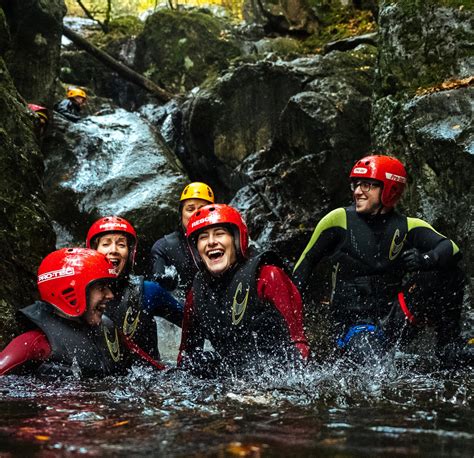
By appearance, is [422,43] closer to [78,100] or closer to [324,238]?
[324,238]

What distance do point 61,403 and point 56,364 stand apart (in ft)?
2.44

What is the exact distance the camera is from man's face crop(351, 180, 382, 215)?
6.19m

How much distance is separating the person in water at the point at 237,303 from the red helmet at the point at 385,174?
1.47 m

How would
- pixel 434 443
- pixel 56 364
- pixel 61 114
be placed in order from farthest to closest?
pixel 61 114, pixel 56 364, pixel 434 443

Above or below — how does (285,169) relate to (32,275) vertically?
above

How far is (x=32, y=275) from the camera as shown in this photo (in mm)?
6555

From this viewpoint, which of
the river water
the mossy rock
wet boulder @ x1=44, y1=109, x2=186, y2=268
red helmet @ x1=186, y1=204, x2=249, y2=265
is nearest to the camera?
the river water

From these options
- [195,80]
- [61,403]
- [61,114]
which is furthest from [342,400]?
[195,80]

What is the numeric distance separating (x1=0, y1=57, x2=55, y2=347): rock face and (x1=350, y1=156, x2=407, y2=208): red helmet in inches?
134

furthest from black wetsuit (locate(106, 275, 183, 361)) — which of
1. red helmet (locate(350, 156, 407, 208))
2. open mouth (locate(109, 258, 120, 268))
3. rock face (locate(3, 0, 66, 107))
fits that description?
rock face (locate(3, 0, 66, 107))

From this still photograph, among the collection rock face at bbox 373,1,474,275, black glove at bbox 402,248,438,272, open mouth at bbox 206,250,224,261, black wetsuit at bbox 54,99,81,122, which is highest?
black wetsuit at bbox 54,99,81,122

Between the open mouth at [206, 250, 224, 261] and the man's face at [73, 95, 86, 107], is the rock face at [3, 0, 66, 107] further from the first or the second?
the open mouth at [206, 250, 224, 261]

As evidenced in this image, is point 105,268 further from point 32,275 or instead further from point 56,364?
point 32,275

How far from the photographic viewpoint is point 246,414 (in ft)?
11.4
